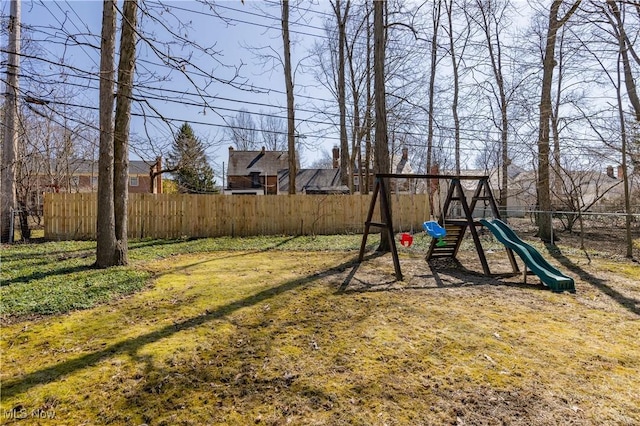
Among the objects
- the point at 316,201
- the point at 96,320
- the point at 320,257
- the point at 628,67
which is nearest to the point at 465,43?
the point at 628,67

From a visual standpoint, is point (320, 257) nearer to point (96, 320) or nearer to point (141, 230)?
point (96, 320)

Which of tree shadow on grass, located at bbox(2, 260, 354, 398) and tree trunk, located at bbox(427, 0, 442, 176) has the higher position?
tree trunk, located at bbox(427, 0, 442, 176)

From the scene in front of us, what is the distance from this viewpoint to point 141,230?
11.1 m

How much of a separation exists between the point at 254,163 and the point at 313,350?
30.7 meters

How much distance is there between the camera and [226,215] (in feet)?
39.5

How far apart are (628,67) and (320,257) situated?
8875 millimetres

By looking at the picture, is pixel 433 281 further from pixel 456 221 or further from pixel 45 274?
pixel 45 274

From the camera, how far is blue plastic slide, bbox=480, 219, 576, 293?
498cm

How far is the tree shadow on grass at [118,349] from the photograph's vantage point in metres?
2.35

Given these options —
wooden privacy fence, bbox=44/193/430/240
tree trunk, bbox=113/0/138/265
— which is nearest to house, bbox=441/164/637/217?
wooden privacy fence, bbox=44/193/430/240

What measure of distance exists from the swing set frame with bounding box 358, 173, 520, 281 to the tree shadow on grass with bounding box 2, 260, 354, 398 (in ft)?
8.08

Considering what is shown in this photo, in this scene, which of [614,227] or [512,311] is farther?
[614,227]

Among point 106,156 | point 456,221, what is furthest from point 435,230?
point 106,156

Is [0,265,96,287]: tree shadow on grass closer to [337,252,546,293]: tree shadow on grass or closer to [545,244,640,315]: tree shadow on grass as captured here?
[337,252,546,293]: tree shadow on grass
